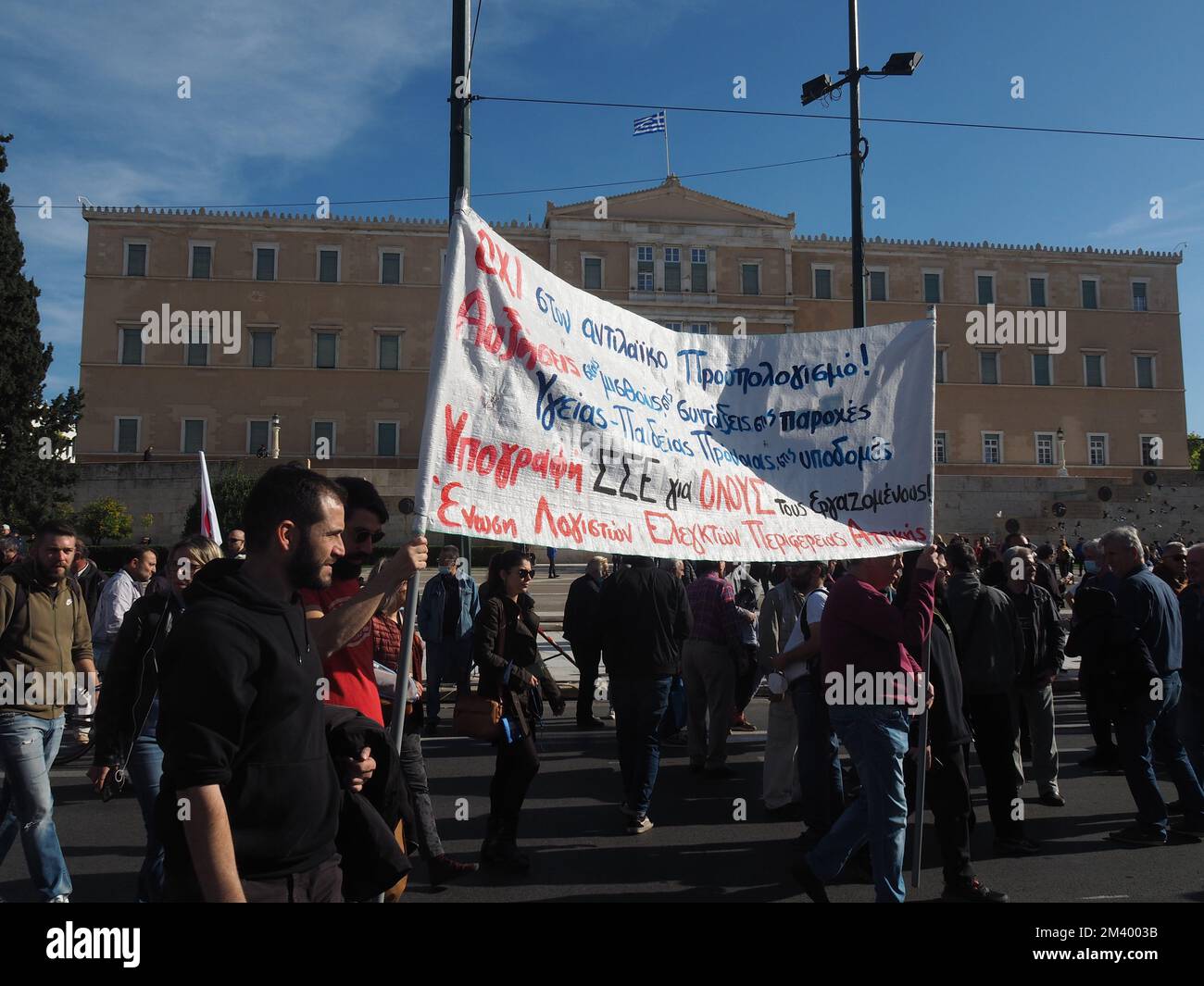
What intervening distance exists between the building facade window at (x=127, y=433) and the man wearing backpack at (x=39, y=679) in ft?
142

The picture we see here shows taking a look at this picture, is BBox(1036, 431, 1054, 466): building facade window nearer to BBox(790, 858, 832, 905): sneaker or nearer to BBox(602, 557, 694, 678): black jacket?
BBox(602, 557, 694, 678): black jacket

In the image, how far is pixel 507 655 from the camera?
5.02 meters

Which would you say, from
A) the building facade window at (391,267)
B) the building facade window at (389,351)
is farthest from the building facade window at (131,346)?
the building facade window at (391,267)

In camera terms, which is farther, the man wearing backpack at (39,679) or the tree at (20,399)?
the tree at (20,399)

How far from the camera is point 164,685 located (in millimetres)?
1946

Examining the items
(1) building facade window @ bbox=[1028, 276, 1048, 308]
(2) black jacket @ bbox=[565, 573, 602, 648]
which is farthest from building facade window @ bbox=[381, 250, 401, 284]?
(2) black jacket @ bbox=[565, 573, 602, 648]

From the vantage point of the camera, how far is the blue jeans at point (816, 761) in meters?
5.26

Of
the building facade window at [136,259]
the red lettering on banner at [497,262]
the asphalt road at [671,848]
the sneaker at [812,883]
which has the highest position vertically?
the building facade window at [136,259]

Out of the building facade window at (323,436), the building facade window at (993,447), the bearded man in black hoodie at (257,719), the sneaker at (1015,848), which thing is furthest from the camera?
the building facade window at (993,447)

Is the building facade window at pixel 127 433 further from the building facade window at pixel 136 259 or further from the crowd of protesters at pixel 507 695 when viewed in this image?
the crowd of protesters at pixel 507 695

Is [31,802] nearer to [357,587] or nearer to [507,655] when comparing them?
[357,587]

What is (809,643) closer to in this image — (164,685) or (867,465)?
(867,465)

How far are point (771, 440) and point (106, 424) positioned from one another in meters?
46.3
